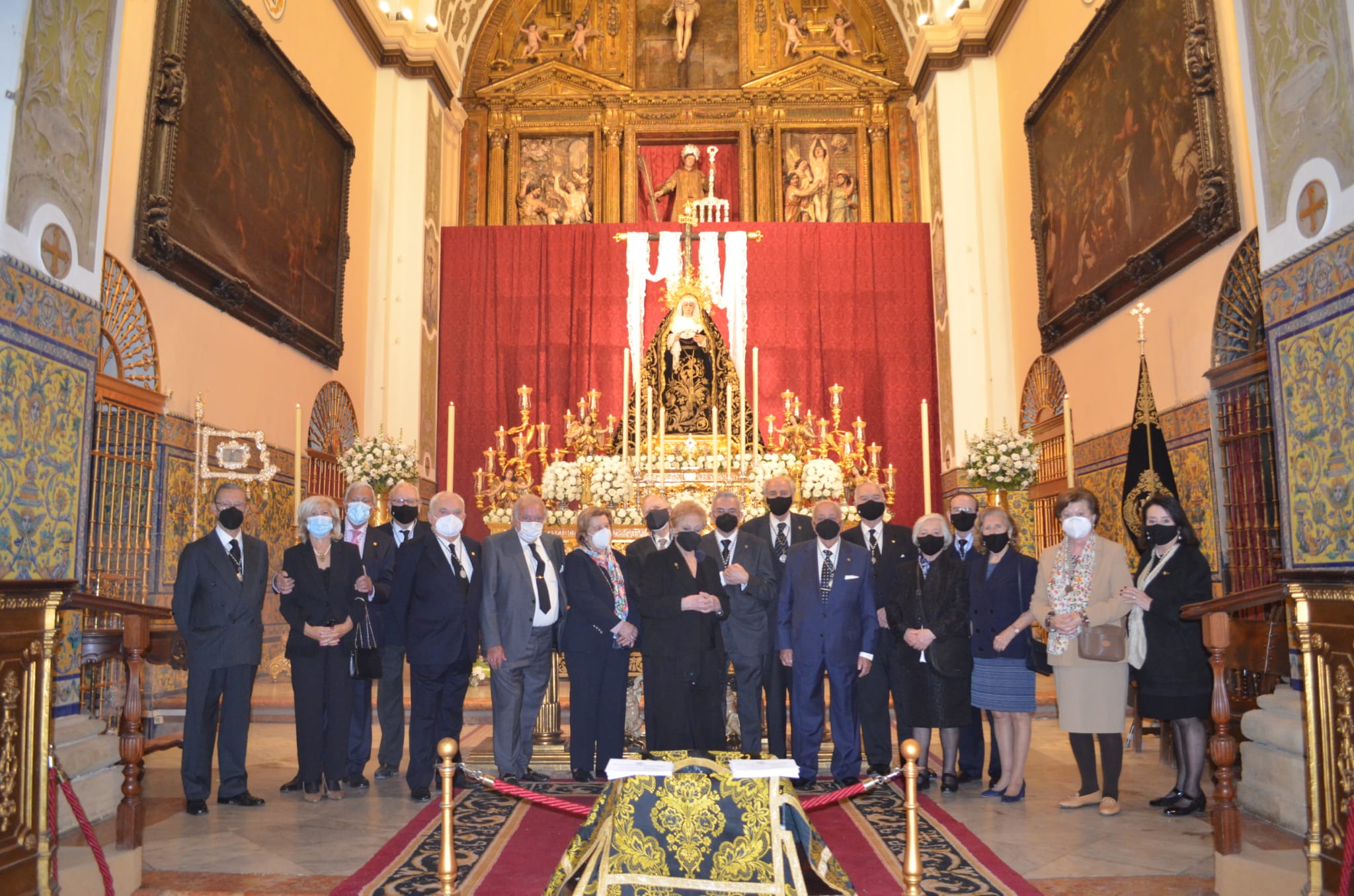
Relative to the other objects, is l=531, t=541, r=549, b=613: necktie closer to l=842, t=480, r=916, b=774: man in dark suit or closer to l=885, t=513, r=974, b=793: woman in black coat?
l=842, t=480, r=916, b=774: man in dark suit

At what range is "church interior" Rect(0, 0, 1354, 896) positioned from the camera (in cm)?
381

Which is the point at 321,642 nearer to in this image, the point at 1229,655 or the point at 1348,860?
the point at 1229,655

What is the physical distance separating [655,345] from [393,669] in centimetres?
654

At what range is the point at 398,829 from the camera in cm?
461

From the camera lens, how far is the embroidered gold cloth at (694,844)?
121 inches

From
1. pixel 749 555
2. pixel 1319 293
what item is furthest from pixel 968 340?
pixel 1319 293

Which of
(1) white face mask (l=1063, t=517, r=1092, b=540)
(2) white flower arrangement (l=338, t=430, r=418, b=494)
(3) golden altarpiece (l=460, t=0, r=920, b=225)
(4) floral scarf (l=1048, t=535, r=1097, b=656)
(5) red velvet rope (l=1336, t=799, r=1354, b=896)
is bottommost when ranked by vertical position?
(5) red velvet rope (l=1336, t=799, r=1354, b=896)

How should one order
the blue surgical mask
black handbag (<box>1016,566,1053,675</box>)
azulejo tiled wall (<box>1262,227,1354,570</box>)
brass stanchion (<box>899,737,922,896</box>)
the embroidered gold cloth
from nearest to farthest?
brass stanchion (<box>899,737,922,896</box>)
the embroidered gold cloth
azulejo tiled wall (<box>1262,227,1354,570</box>)
black handbag (<box>1016,566,1053,675</box>)
the blue surgical mask

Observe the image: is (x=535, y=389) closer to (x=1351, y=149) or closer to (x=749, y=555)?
(x=749, y=555)

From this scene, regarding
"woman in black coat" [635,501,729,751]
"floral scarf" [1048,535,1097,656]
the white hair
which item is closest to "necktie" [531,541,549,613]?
"woman in black coat" [635,501,729,751]

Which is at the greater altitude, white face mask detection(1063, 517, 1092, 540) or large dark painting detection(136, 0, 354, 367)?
large dark painting detection(136, 0, 354, 367)

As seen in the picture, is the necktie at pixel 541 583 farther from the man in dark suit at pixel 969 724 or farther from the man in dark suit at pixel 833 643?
the man in dark suit at pixel 969 724

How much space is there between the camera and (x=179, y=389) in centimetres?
809

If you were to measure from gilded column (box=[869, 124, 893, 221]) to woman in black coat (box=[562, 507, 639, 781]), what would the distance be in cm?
987
